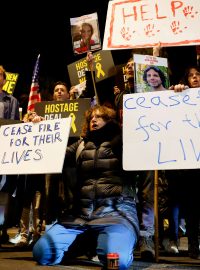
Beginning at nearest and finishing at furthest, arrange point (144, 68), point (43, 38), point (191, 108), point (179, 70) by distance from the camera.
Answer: point (191, 108) → point (144, 68) → point (179, 70) → point (43, 38)

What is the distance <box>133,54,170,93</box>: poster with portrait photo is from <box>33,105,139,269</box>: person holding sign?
355 mm

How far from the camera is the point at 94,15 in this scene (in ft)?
16.9

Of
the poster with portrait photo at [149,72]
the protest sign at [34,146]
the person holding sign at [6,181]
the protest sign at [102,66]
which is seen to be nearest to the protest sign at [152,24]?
the poster with portrait photo at [149,72]

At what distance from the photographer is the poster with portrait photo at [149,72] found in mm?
3826

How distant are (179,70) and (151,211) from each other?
708 cm

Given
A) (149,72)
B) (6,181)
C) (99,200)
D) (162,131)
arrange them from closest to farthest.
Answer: (162,131) → (99,200) → (149,72) → (6,181)

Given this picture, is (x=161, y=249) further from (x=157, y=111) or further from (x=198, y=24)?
(x=198, y=24)

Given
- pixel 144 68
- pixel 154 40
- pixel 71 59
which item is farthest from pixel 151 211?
pixel 71 59

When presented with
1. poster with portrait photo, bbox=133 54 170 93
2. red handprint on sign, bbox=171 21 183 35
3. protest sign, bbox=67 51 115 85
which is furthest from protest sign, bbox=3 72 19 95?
poster with portrait photo, bbox=133 54 170 93

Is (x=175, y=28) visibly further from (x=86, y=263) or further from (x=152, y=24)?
(x=86, y=263)

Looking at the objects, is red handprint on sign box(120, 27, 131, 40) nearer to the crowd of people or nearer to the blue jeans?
the crowd of people

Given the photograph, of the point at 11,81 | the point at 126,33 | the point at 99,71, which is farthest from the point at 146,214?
the point at 11,81

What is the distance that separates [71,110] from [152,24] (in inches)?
46.5

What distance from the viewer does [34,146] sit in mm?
3762
